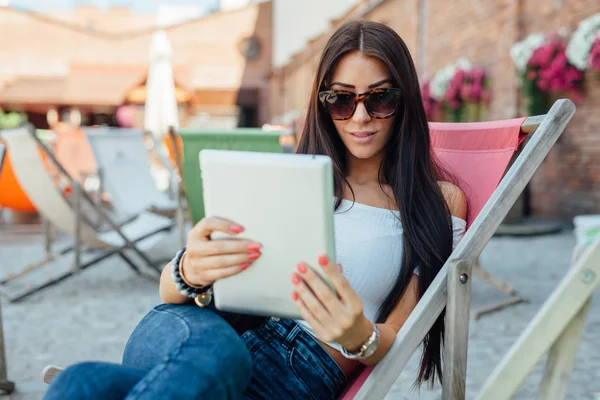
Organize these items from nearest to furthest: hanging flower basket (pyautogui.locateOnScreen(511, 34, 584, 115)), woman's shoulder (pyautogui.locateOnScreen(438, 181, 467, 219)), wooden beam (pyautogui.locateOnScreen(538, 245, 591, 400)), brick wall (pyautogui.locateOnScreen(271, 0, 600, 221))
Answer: wooden beam (pyautogui.locateOnScreen(538, 245, 591, 400)) → woman's shoulder (pyautogui.locateOnScreen(438, 181, 467, 219)) → hanging flower basket (pyautogui.locateOnScreen(511, 34, 584, 115)) → brick wall (pyautogui.locateOnScreen(271, 0, 600, 221))

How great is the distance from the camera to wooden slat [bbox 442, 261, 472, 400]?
1.26 meters

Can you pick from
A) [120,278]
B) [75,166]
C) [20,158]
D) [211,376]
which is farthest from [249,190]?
[75,166]

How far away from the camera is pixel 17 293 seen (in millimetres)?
4332

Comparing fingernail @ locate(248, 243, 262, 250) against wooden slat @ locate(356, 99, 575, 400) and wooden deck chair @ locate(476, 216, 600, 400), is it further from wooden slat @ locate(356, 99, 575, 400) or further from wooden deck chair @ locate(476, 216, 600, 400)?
wooden deck chair @ locate(476, 216, 600, 400)

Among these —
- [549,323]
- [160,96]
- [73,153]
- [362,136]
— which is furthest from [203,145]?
[160,96]

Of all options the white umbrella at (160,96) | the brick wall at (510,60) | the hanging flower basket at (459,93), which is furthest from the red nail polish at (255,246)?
the white umbrella at (160,96)

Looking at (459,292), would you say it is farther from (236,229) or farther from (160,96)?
(160,96)

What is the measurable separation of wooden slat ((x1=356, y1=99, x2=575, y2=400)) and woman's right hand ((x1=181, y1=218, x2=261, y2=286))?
0.34m

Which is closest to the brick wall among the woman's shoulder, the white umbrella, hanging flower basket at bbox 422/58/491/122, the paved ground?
hanging flower basket at bbox 422/58/491/122

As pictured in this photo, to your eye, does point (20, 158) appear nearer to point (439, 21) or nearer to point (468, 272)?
point (468, 272)

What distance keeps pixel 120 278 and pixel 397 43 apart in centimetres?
387

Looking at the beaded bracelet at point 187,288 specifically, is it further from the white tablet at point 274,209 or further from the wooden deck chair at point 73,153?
the wooden deck chair at point 73,153

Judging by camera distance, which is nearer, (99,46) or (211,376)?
(211,376)

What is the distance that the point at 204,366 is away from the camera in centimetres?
109
